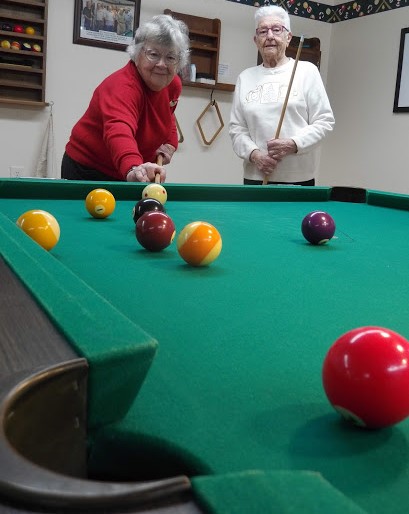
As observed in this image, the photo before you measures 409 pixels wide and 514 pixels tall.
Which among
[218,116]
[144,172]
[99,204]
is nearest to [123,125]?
[144,172]

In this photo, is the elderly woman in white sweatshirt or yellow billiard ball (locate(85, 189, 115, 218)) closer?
yellow billiard ball (locate(85, 189, 115, 218))

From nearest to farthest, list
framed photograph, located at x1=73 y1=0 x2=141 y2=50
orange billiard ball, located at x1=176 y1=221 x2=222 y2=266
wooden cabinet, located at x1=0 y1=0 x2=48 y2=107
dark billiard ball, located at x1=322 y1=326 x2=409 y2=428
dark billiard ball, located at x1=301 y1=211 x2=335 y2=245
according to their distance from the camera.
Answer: dark billiard ball, located at x1=322 y1=326 x2=409 y2=428
orange billiard ball, located at x1=176 y1=221 x2=222 y2=266
dark billiard ball, located at x1=301 y1=211 x2=335 y2=245
wooden cabinet, located at x1=0 y1=0 x2=48 y2=107
framed photograph, located at x1=73 y1=0 x2=141 y2=50

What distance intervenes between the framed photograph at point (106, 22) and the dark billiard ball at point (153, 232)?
12.7ft

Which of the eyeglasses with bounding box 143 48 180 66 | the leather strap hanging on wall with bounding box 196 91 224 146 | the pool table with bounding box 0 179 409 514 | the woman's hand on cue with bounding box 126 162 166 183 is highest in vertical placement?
the eyeglasses with bounding box 143 48 180 66

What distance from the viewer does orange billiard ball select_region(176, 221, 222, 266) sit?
133 centimetres

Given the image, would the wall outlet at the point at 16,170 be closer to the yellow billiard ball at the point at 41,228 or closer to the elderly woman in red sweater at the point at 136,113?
the elderly woman in red sweater at the point at 136,113

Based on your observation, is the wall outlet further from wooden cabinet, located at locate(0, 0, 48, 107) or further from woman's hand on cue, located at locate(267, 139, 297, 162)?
woman's hand on cue, located at locate(267, 139, 297, 162)

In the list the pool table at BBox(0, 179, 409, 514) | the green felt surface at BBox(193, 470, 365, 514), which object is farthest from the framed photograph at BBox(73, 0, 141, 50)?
the green felt surface at BBox(193, 470, 365, 514)

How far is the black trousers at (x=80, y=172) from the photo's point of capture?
10.2ft

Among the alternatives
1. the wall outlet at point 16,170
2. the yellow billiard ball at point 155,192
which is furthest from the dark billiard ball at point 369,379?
the wall outlet at point 16,170

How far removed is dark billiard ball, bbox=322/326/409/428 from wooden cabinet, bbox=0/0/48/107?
4.41m

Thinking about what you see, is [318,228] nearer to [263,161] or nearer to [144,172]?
[144,172]

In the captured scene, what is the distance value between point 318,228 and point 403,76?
14.4 ft

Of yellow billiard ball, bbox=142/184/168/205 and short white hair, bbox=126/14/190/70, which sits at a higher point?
short white hair, bbox=126/14/190/70
